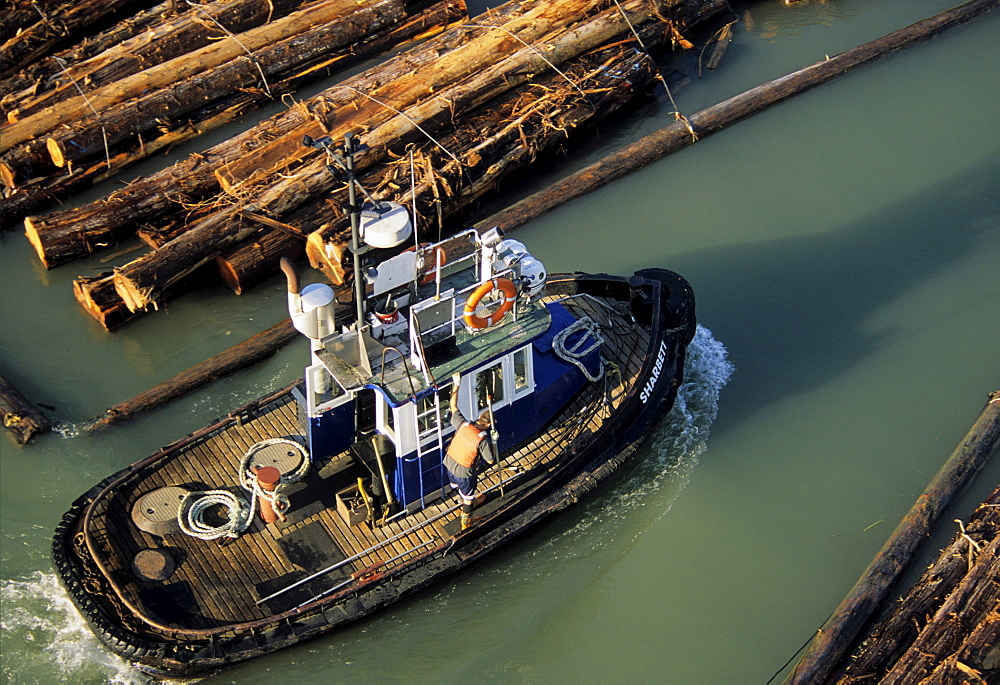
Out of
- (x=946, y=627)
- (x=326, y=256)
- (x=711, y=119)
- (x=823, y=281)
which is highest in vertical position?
(x=326, y=256)

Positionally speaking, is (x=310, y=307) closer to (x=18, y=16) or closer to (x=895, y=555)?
(x=895, y=555)

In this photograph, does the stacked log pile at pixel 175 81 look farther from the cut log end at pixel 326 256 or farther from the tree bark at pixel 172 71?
the cut log end at pixel 326 256

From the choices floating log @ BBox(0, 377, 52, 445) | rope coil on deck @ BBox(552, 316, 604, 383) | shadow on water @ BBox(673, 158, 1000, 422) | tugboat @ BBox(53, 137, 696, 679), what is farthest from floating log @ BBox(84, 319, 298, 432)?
shadow on water @ BBox(673, 158, 1000, 422)

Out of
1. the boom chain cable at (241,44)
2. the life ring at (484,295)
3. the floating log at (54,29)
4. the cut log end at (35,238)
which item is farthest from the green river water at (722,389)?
the boom chain cable at (241,44)

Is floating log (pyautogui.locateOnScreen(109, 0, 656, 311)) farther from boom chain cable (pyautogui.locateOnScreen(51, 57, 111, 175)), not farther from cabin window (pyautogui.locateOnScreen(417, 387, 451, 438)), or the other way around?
cabin window (pyautogui.locateOnScreen(417, 387, 451, 438))

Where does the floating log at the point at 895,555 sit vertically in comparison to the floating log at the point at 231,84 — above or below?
below

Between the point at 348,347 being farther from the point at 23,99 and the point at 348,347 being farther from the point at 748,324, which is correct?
the point at 23,99

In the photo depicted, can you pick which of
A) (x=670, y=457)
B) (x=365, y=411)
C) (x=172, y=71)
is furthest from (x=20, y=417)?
(x=670, y=457)
